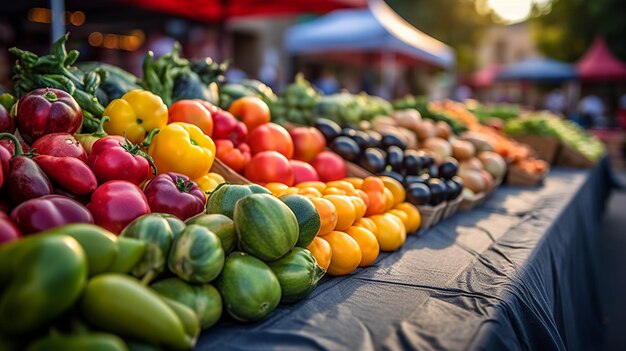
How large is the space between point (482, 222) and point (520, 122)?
3931 millimetres

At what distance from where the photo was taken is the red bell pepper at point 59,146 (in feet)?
5.10

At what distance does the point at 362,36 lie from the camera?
9797mm

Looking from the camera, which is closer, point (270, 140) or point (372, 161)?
point (270, 140)

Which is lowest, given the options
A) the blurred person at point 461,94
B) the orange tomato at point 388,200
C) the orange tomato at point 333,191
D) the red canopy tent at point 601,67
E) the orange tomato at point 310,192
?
the orange tomato at point 388,200

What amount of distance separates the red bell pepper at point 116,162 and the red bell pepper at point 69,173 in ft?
0.31

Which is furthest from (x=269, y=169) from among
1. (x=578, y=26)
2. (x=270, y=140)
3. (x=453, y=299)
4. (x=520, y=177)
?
(x=578, y=26)

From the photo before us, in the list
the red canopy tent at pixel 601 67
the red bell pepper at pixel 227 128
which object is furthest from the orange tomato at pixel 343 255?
the red canopy tent at pixel 601 67

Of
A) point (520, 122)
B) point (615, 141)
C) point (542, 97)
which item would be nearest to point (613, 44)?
point (542, 97)

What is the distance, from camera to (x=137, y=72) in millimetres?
9758

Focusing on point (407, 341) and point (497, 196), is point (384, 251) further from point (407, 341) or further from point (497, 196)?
point (497, 196)

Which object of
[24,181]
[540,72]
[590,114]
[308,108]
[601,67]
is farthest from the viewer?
[590,114]

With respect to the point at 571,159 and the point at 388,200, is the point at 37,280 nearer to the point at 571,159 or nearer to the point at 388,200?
the point at 388,200

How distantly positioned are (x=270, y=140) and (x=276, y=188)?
1.39ft

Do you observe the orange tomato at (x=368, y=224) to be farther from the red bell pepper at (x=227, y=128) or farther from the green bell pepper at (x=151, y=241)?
the green bell pepper at (x=151, y=241)
